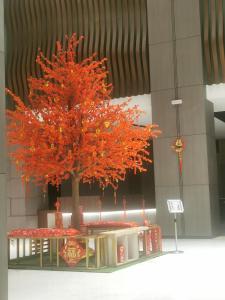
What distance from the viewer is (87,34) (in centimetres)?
1595

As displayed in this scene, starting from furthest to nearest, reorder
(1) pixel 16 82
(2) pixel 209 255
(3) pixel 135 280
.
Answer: (1) pixel 16 82, (2) pixel 209 255, (3) pixel 135 280

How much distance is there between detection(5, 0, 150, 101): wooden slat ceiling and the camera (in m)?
15.1

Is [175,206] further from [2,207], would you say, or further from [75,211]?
[2,207]

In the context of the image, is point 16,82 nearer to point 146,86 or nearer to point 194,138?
point 146,86

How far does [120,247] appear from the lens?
923 centimetres

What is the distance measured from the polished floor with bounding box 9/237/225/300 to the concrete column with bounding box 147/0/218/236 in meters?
3.99

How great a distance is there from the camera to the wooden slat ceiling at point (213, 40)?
45.3 feet

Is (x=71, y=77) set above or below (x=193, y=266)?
above

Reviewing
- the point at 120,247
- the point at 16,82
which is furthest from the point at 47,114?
the point at 16,82

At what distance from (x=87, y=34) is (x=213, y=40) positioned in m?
4.20

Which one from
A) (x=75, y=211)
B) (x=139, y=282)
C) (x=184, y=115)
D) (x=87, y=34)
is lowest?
(x=139, y=282)

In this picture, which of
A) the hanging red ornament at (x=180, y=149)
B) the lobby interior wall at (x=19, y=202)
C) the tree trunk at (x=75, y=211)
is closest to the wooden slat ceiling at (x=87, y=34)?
the hanging red ornament at (x=180, y=149)

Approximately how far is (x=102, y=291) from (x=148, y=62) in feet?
30.8

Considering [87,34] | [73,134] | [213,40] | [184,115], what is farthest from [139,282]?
[87,34]
